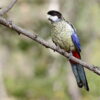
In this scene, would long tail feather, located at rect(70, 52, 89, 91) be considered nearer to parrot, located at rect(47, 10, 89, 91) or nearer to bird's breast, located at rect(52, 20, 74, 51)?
parrot, located at rect(47, 10, 89, 91)

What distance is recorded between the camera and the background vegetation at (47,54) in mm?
9492

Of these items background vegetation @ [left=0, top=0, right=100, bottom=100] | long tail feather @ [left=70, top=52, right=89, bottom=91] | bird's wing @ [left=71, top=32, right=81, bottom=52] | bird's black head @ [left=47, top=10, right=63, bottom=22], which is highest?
bird's black head @ [left=47, top=10, right=63, bottom=22]

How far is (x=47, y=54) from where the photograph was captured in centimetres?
1059

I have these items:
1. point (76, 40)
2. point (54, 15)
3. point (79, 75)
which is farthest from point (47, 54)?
point (54, 15)

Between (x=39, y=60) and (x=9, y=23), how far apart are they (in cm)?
627

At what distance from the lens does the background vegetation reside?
31.1ft

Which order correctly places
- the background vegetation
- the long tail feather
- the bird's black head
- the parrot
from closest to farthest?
the bird's black head < the long tail feather < the parrot < the background vegetation

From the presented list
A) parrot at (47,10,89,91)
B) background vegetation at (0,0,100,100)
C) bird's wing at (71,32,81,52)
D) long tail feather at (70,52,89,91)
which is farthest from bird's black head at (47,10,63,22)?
background vegetation at (0,0,100,100)

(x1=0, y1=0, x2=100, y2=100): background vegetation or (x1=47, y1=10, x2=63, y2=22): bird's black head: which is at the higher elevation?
(x1=47, y1=10, x2=63, y2=22): bird's black head

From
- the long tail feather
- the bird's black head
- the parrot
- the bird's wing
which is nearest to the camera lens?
the bird's black head

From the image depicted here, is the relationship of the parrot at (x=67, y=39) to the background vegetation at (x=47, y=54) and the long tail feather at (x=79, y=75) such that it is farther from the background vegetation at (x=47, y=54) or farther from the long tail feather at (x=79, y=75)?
the background vegetation at (x=47, y=54)

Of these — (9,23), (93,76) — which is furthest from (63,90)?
(9,23)

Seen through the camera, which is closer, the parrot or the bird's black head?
the bird's black head

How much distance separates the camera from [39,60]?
10438 millimetres
